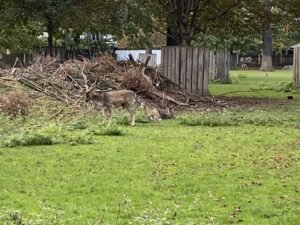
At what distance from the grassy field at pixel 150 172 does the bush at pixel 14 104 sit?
0.38m

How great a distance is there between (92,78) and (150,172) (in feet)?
36.6

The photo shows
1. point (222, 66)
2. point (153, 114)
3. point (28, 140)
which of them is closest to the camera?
point (28, 140)

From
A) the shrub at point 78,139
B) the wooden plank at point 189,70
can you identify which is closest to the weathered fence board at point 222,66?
the wooden plank at point 189,70

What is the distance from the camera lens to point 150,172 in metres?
10.1

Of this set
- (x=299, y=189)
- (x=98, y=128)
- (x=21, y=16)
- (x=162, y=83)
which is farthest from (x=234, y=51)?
(x=299, y=189)

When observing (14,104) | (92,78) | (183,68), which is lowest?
(14,104)

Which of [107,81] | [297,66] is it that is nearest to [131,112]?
Result: [107,81]

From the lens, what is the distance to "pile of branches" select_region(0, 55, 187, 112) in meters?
19.5

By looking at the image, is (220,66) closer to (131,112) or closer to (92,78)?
(92,78)

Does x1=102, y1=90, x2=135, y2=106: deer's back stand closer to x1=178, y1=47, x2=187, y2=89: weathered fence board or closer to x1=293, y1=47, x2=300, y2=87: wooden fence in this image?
x1=178, y1=47, x2=187, y2=89: weathered fence board

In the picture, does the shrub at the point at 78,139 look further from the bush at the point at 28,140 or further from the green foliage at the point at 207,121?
the green foliage at the point at 207,121

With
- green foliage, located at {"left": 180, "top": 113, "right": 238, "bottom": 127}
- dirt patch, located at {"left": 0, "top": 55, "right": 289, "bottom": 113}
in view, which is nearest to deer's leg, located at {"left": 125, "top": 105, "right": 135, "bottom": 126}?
green foliage, located at {"left": 180, "top": 113, "right": 238, "bottom": 127}

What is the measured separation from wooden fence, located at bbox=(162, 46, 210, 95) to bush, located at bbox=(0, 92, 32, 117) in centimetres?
845

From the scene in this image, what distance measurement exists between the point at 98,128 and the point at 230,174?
5355mm
